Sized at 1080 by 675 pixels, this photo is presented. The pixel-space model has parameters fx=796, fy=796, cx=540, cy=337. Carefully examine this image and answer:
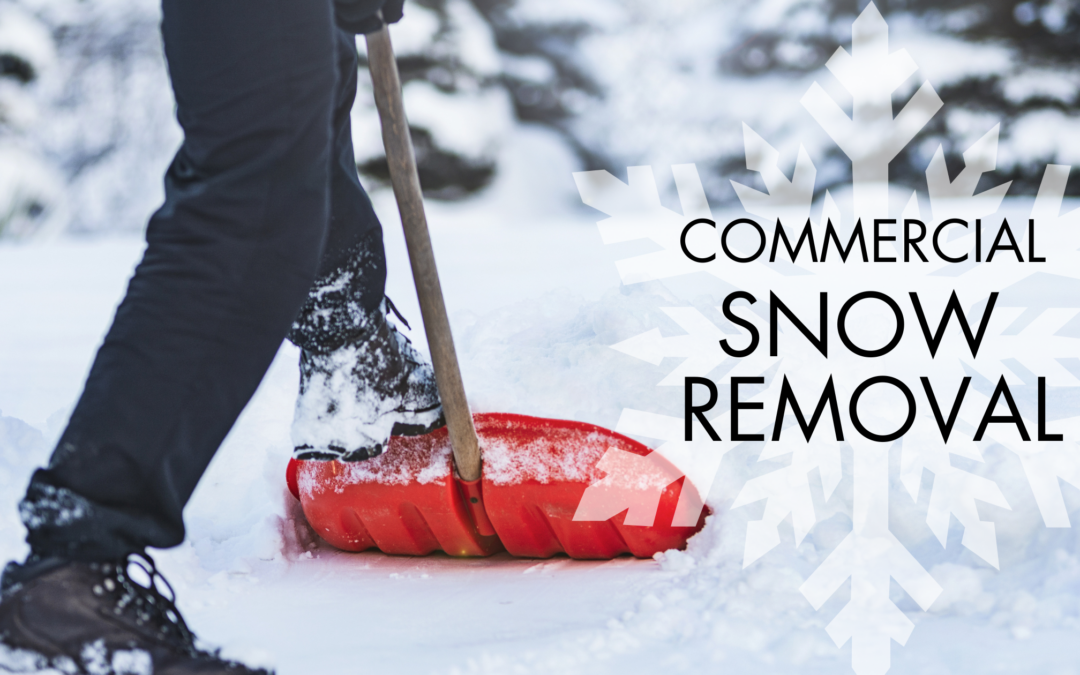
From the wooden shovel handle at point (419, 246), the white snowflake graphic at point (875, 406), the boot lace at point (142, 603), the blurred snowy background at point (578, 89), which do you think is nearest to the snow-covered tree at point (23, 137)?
the blurred snowy background at point (578, 89)

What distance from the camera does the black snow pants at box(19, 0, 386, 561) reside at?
608 millimetres

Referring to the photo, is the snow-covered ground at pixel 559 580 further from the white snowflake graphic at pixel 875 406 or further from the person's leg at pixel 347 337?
the person's leg at pixel 347 337

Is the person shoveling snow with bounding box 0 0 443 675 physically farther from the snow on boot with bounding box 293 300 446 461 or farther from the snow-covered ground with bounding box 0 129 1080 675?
the snow on boot with bounding box 293 300 446 461

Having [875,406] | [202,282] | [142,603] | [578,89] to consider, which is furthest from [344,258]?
[578,89]

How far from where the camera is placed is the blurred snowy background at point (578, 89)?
725 cm

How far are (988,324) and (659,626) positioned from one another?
1.06 m

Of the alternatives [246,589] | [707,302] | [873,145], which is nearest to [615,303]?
[707,302]

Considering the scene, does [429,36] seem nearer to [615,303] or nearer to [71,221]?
[71,221]

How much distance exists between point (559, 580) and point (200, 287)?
1.78ft

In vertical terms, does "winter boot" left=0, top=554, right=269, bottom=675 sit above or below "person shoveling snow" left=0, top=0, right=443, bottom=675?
below

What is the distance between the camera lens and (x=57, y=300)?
8.89ft

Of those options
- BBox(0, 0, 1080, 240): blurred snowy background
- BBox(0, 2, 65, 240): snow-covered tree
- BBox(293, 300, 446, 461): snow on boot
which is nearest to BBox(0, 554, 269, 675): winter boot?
BBox(293, 300, 446, 461): snow on boot

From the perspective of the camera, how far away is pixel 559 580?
3.13 ft

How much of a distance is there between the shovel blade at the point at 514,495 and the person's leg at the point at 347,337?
0.26ft
